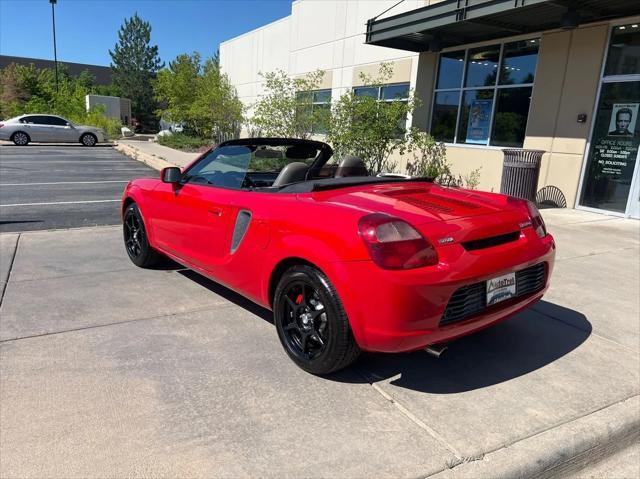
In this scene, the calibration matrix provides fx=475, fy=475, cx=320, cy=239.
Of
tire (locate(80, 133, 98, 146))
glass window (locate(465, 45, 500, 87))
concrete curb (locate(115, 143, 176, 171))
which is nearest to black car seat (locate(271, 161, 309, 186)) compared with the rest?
glass window (locate(465, 45, 500, 87))

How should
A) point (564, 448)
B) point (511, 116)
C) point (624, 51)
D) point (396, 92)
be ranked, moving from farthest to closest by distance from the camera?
1. point (396, 92)
2. point (511, 116)
3. point (624, 51)
4. point (564, 448)

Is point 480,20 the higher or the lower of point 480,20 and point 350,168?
the higher

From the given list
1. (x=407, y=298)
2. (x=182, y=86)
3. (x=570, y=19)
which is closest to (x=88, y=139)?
(x=182, y=86)

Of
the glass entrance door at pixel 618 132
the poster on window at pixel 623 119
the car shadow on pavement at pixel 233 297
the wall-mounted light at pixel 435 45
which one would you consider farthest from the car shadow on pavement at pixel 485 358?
the wall-mounted light at pixel 435 45

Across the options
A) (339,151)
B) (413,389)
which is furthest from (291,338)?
(339,151)

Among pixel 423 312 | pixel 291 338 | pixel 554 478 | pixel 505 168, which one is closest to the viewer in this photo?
pixel 554 478

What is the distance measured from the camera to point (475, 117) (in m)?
11.6

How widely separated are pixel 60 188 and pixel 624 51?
39.0 feet

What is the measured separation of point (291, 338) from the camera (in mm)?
3064

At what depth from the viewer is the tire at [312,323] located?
8.66 ft

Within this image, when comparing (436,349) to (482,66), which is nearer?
(436,349)

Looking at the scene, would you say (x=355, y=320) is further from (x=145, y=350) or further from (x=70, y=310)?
(x=70, y=310)

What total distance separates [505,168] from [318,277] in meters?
7.84

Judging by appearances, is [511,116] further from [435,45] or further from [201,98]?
[201,98]
